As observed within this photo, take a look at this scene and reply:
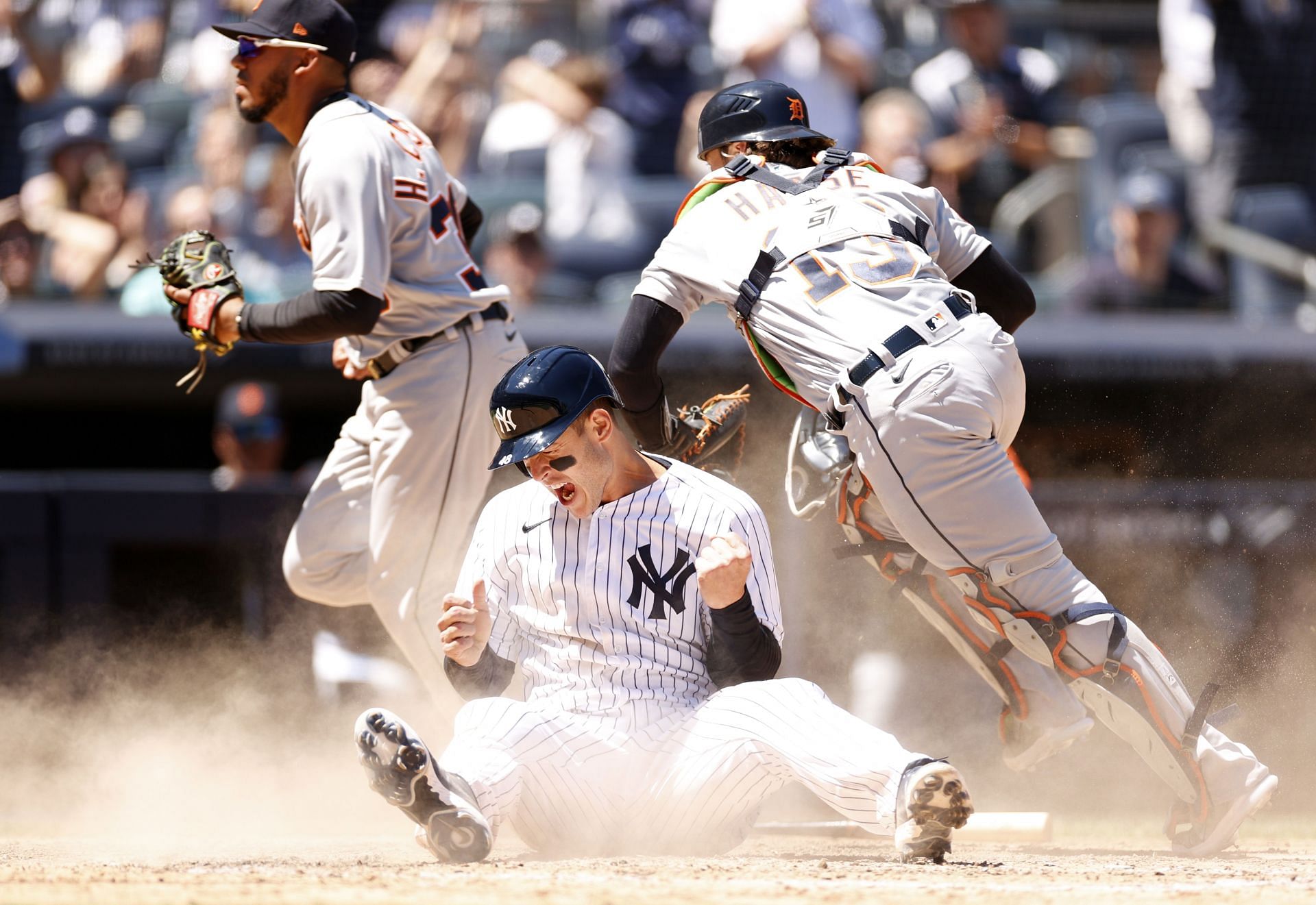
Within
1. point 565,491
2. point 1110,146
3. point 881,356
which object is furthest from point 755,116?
point 1110,146

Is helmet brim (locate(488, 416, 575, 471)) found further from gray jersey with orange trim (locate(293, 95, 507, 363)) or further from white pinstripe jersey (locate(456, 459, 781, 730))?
gray jersey with orange trim (locate(293, 95, 507, 363))

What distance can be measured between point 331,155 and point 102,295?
4023 millimetres

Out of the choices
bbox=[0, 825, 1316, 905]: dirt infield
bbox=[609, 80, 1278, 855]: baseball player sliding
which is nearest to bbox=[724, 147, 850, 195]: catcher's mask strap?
bbox=[609, 80, 1278, 855]: baseball player sliding

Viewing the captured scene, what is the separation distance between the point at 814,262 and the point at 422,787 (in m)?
1.44

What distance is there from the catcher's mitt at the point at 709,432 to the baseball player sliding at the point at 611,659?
1.86 ft

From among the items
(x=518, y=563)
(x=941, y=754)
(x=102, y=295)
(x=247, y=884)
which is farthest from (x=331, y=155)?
(x=102, y=295)

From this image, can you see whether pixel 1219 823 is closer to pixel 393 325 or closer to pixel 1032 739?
pixel 1032 739

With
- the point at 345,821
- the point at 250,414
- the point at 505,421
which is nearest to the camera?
the point at 505,421

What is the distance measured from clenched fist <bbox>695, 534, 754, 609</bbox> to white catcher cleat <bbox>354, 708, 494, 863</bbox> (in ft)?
1.99

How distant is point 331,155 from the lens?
3889 millimetres

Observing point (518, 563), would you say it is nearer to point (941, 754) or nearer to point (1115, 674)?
point (1115, 674)

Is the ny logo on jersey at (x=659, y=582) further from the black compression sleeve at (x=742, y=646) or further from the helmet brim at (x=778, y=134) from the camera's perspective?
the helmet brim at (x=778, y=134)

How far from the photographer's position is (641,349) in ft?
12.0

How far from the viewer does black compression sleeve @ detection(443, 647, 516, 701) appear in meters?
3.35
